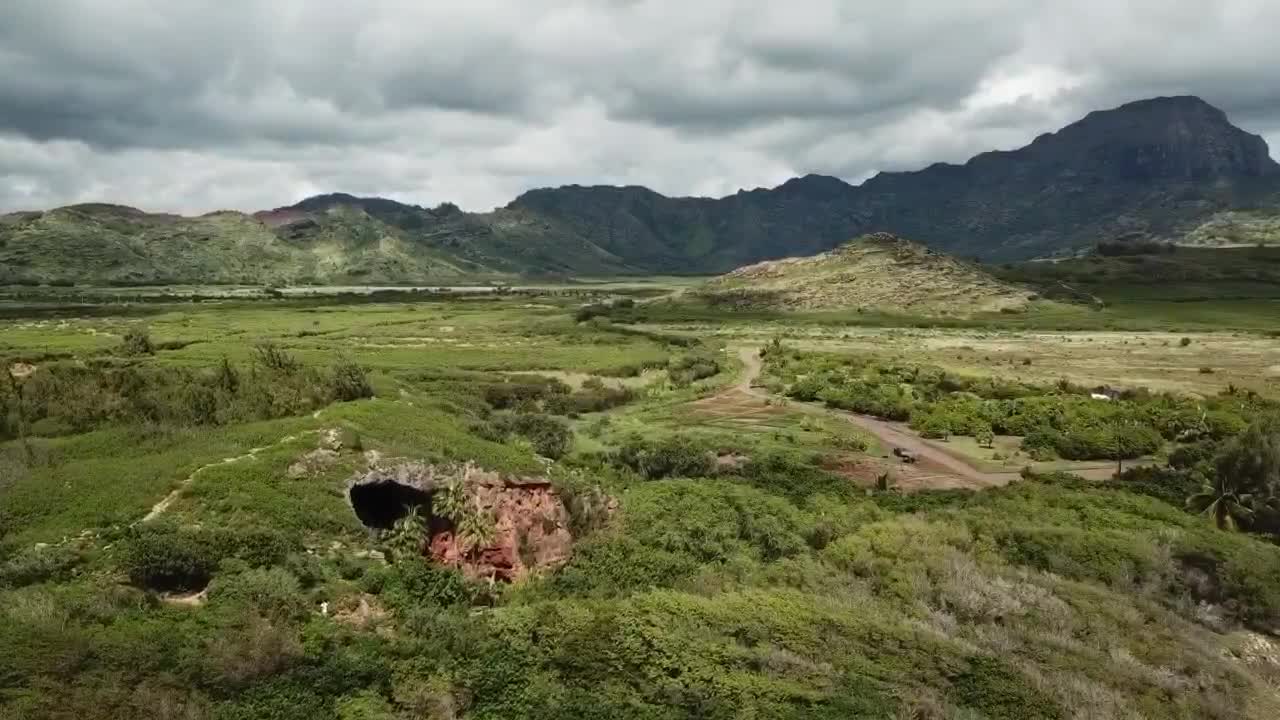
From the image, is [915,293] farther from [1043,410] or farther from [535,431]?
[535,431]

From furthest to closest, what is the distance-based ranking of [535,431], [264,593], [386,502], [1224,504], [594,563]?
1. [535,431]
2. [1224,504]
3. [386,502]
4. [594,563]
5. [264,593]

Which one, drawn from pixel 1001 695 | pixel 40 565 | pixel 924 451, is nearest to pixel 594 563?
pixel 1001 695

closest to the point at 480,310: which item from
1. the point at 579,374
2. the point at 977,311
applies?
the point at 579,374

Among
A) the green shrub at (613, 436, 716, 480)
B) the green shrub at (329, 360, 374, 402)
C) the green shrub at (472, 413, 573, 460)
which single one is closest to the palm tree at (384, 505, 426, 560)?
the green shrub at (472, 413, 573, 460)

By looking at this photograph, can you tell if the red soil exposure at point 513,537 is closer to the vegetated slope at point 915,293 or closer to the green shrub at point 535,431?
the green shrub at point 535,431

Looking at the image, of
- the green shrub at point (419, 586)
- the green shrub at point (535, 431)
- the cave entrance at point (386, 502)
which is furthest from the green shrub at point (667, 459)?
the green shrub at point (419, 586)

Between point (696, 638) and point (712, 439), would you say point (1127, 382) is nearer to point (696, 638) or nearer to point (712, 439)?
point (712, 439)
